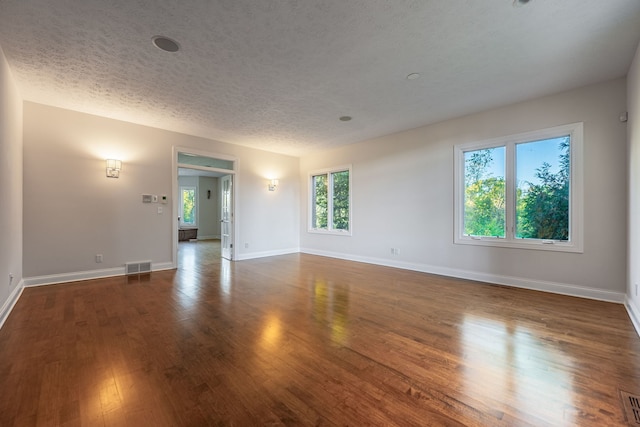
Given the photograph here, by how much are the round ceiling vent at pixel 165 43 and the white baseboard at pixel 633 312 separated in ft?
17.2

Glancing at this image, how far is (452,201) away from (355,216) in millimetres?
2218

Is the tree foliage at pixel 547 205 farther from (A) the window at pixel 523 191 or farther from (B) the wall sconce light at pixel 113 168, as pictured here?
(B) the wall sconce light at pixel 113 168

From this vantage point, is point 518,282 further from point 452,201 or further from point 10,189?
point 10,189

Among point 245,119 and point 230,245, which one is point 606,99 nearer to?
point 245,119

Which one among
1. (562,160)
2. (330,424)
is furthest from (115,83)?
(562,160)

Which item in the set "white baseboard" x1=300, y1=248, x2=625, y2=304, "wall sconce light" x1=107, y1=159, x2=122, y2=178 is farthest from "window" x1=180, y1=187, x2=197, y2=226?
"white baseboard" x1=300, y1=248, x2=625, y2=304

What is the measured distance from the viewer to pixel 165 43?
2631mm

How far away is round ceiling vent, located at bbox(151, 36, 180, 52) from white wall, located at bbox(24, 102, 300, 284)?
2.90 metres

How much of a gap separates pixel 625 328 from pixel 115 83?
6335 mm

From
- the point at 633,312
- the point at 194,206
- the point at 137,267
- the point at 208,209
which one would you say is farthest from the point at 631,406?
the point at 194,206

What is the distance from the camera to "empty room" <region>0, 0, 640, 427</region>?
5.80ft

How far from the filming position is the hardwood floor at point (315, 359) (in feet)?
5.03

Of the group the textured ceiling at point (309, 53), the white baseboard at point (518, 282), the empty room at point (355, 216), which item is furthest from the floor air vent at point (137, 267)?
the white baseboard at point (518, 282)

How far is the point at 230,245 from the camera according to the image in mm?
6500
